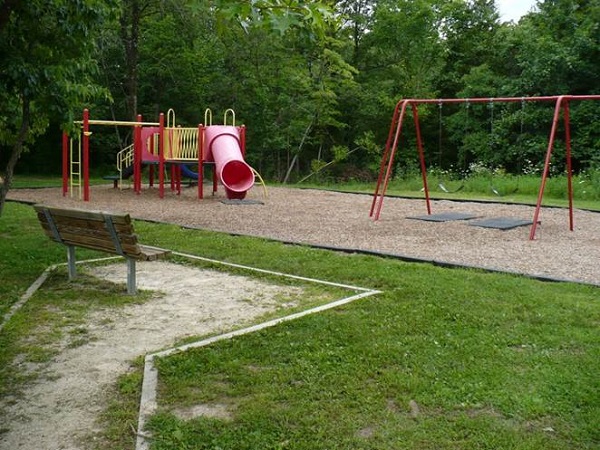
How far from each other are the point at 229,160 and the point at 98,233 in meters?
9.00

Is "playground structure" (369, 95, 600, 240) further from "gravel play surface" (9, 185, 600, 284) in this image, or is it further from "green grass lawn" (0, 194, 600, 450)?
"green grass lawn" (0, 194, 600, 450)

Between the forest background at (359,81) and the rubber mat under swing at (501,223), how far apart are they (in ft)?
26.1

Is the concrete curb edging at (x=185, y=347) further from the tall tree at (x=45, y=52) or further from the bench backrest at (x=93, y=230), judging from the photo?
the tall tree at (x=45, y=52)

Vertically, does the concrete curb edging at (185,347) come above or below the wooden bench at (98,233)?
below

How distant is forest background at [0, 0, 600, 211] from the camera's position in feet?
69.3

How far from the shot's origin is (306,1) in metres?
3.23

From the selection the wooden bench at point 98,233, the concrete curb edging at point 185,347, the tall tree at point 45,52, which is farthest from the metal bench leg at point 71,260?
the concrete curb edging at point 185,347

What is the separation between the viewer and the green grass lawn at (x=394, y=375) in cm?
305

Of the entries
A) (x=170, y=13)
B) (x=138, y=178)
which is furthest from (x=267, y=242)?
(x=170, y=13)

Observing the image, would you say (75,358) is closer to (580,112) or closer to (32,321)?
Result: (32,321)

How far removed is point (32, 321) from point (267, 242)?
3908mm

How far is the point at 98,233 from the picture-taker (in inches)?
231

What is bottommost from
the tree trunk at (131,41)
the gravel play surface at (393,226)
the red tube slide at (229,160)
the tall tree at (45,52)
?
the gravel play surface at (393,226)

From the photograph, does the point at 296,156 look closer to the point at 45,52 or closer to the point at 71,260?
the point at 45,52
